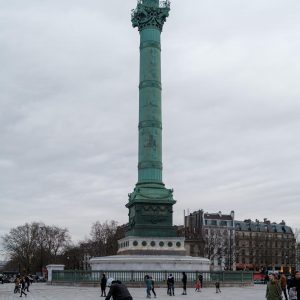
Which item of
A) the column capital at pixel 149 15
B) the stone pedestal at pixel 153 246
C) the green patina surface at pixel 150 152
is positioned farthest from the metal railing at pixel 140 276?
the column capital at pixel 149 15

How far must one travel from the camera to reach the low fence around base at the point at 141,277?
115ft

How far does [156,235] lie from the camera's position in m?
42.5

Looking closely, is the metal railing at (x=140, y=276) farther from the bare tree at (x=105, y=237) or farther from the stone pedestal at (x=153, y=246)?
the bare tree at (x=105, y=237)

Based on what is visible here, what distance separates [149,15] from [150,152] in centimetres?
→ 1169

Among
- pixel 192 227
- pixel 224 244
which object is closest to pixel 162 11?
pixel 224 244

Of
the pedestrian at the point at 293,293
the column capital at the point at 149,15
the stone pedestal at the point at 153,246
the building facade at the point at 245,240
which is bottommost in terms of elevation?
the pedestrian at the point at 293,293

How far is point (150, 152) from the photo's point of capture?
43.7 meters

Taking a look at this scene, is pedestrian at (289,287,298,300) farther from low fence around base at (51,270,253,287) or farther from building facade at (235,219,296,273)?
building facade at (235,219,296,273)

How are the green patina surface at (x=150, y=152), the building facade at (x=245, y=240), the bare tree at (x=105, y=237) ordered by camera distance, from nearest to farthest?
the green patina surface at (x=150, y=152)
the bare tree at (x=105, y=237)
the building facade at (x=245, y=240)

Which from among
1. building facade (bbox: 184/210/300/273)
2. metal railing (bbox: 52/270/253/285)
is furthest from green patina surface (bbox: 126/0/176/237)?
building facade (bbox: 184/210/300/273)

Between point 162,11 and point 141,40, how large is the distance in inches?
127

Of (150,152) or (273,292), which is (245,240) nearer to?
(150,152)

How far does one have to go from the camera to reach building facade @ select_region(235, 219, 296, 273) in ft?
334

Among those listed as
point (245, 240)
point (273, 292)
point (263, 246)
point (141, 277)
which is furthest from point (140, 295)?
point (245, 240)
